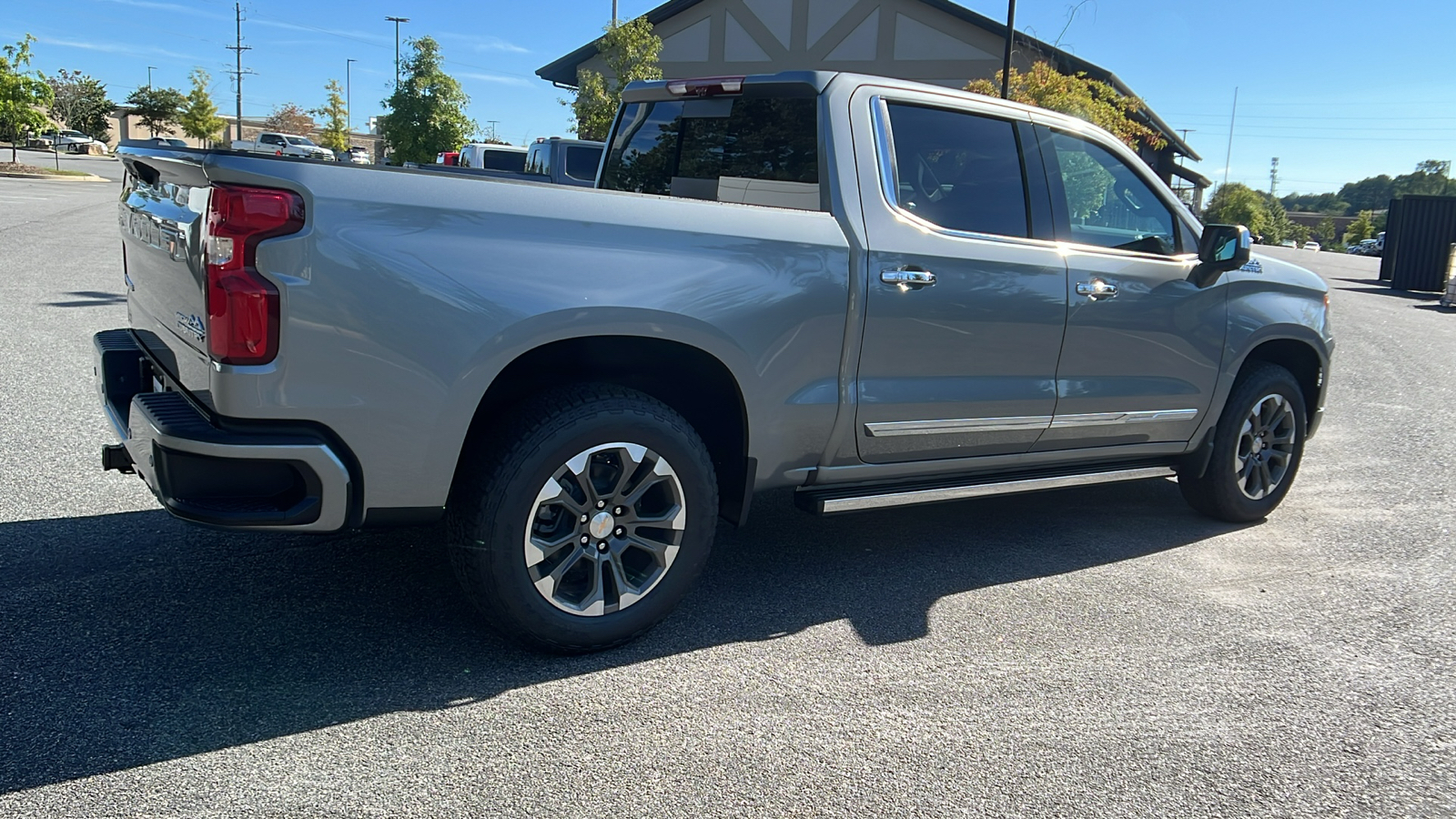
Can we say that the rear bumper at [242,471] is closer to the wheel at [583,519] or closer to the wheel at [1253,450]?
the wheel at [583,519]

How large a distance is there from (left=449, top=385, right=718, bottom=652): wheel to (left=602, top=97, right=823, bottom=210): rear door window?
112cm

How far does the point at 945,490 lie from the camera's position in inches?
169

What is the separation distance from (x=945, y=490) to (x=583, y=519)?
157 centimetres

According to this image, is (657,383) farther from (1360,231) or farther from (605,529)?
(1360,231)

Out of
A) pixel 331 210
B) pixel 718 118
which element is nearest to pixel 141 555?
pixel 331 210

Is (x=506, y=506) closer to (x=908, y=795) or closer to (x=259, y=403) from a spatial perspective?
(x=259, y=403)

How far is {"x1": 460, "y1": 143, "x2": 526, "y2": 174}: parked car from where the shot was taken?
19.4m

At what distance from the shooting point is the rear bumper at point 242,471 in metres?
2.89

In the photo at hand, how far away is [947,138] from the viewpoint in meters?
4.32

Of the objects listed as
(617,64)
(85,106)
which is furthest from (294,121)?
(617,64)

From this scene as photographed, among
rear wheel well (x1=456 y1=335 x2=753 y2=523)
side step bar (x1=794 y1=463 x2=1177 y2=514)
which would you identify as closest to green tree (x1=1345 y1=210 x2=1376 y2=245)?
side step bar (x1=794 y1=463 x2=1177 y2=514)

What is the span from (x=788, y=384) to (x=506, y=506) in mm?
1083

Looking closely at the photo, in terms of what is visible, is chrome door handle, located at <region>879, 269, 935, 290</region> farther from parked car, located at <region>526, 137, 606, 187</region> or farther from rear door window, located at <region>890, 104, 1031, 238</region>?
parked car, located at <region>526, 137, 606, 187</region>

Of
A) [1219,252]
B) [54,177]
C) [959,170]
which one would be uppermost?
[54,177]
